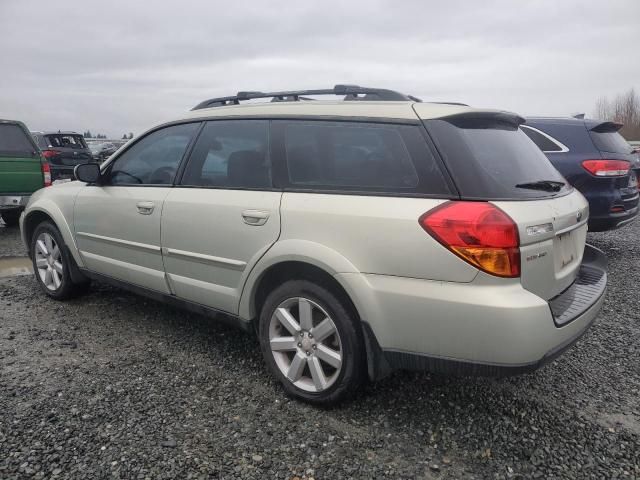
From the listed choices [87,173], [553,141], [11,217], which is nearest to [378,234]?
[87,173]

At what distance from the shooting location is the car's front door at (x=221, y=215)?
289 centimetres

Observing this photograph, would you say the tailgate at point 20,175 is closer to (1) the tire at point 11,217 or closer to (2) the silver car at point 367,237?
(1) the tire at point 11,217

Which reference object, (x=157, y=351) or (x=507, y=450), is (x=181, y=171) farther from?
(x=507, y=450)

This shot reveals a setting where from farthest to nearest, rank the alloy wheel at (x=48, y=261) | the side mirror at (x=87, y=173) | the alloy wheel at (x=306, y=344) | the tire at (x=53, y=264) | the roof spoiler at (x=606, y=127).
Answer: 1. the roof spoiler at (x=606, y=127)
2. the alloy wheel at (x=48, y=261)
3. the tire at (x=53, y=264)
4. the side mirror at (x=87, y=173)
5. the alloy wheel at (x=306, y=344)

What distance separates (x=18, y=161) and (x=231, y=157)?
245 inches

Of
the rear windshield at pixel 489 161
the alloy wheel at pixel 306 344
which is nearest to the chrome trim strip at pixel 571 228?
the rear windshield at pixel 489 161

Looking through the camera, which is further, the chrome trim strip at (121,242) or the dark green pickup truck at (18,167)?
the dark green pickup truck at (18,167)

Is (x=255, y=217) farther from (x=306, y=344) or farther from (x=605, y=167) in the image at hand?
(x=605, y=167)

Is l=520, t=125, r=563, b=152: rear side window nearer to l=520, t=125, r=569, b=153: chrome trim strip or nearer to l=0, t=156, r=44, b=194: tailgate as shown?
l=520, t=125, r=569, b=153: chrome trim strip

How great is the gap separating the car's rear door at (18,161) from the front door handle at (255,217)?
21.1 ft

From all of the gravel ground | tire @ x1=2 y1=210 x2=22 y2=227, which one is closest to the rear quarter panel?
the gravel ground

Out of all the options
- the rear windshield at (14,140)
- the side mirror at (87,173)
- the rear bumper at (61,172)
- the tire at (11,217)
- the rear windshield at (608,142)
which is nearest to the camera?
the side mirror at (87,173)

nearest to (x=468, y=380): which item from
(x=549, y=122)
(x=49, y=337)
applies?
(x=49, y=337)

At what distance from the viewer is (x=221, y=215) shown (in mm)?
3035
